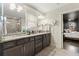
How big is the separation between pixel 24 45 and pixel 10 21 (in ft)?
2.51

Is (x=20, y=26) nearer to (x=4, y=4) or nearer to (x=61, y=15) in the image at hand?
(x=4, y=4)

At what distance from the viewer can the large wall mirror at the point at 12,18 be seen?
8.91 feet

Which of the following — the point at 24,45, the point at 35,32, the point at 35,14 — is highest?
the point at 35,14

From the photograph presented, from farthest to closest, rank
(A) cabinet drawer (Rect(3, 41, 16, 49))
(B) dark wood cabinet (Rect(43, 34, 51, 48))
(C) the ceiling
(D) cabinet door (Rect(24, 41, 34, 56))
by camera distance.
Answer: (B) dark wood cabinet (Rect(43, 34, 51, 48)) < (C) the ceiling < (D) cabinet door (Rect(24, 41, 34, 56)) < (A) cabinet drawer (Rect(3, 41, 16, 49))

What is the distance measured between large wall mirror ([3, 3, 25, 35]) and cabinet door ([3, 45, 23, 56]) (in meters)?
0.59

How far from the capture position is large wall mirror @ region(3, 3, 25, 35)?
271 centimetres

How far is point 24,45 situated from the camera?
2.63 m

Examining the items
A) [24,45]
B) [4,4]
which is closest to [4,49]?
[24,45]

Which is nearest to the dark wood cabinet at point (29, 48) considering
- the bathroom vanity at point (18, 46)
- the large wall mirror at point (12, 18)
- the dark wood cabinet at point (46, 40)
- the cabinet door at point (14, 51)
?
the bathroom vanity at point (18, 46)

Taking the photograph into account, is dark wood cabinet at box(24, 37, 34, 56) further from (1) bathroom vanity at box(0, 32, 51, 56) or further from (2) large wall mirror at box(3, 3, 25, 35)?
(2) large wall mirror at box(3, 3, 25, 35)

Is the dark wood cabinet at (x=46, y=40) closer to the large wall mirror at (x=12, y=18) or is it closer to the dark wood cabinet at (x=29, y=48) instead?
the dark wood cabinet at (x=29, y=48)

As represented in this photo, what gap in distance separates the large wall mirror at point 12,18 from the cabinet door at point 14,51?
0.59 metres

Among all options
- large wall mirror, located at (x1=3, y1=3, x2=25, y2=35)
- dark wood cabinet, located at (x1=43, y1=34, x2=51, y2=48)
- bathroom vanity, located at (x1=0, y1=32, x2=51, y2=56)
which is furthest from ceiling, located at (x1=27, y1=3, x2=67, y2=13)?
dark wood cabinet, located at (x1=43, y1=34, x2=51, y2=48)

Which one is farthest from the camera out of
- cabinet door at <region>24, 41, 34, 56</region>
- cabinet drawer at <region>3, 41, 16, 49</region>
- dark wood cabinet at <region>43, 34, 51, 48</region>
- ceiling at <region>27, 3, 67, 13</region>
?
dark wood cabinet at <region>43, 34, 51, 48</region>
